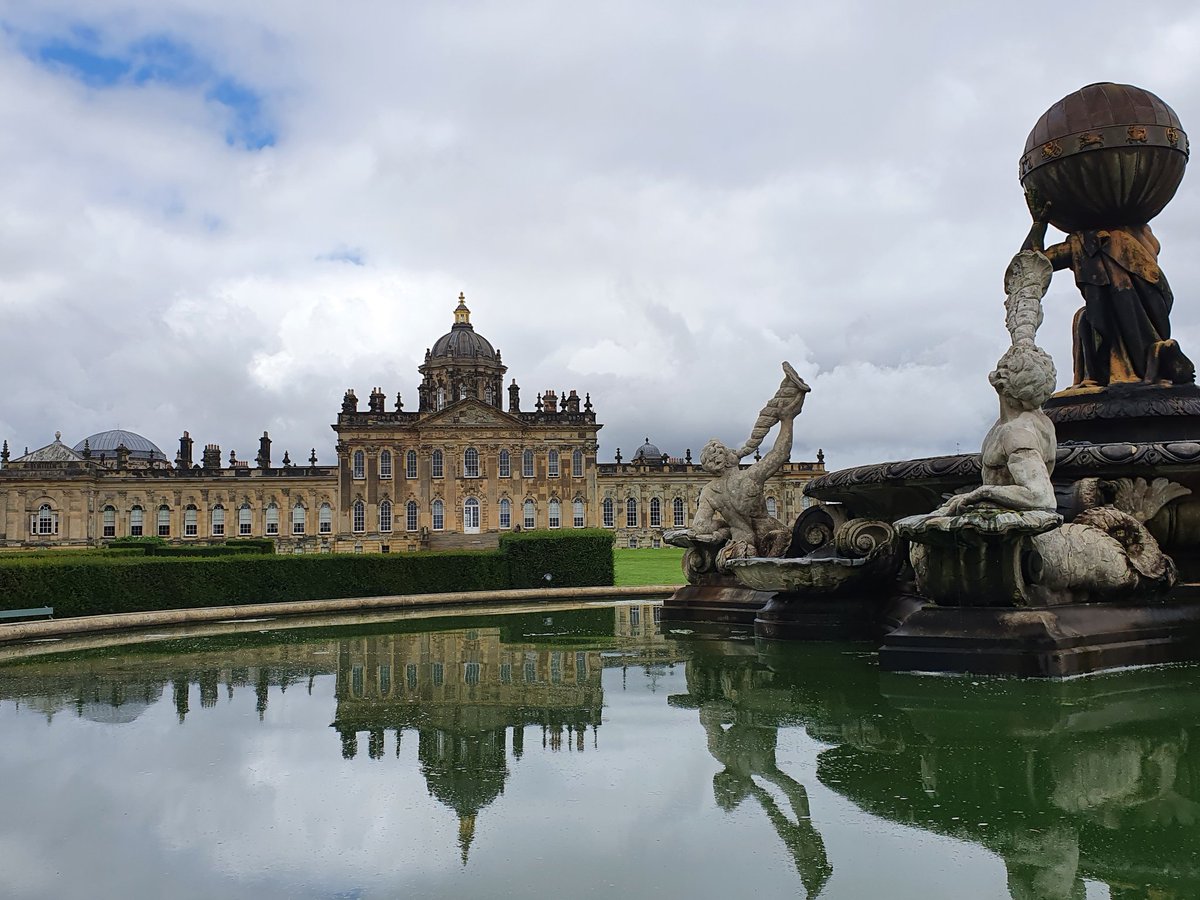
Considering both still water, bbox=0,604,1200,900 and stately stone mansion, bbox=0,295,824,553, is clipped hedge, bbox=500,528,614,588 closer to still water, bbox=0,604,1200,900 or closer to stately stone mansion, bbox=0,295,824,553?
still water, bbox=0,604,1200,900

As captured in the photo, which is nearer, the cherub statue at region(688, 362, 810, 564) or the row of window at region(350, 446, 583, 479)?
the cherub statue at region(688, 362, 810, 564)

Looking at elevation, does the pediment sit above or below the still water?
above

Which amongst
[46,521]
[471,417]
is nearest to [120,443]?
[46,521]

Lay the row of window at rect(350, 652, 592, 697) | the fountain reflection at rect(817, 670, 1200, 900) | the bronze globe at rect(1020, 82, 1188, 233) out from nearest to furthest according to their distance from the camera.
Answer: the fountain reflection at rect(817, 670, 1200, 900) < the row of window at rect(350, 652, 592, 697) < the bronze globe at rect(1020, 82, 1188, 233)

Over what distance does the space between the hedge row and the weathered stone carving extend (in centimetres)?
1062

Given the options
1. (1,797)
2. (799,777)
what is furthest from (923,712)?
(1,797)

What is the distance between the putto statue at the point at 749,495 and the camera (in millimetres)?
9625

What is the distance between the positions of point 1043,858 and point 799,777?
1.11m

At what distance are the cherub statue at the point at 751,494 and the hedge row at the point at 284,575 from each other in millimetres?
7558

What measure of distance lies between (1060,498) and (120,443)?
84.9m

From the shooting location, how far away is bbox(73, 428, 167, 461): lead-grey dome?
80.4 m

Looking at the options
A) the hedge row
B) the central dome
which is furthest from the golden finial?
the hedge row

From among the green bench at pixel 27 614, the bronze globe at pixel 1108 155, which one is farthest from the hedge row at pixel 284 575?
the bronze globe at pixel 1108 155

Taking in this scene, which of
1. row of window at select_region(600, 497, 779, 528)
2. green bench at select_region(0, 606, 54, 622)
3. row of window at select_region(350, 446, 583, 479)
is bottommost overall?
green bench at select_region(0, 606, 54, 622)
